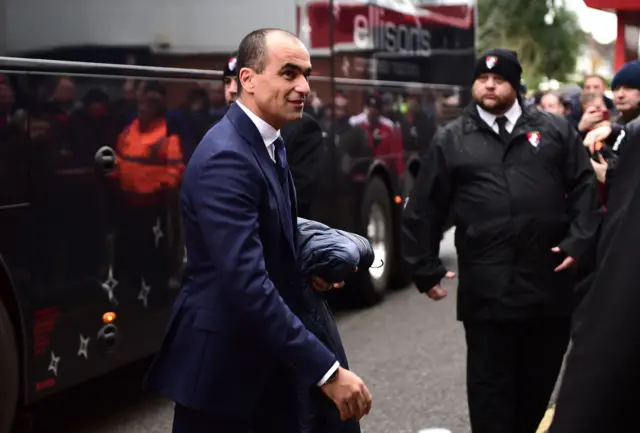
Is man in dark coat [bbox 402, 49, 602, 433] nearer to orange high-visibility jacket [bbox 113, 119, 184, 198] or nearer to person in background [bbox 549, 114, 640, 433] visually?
orange high-visibility jacket [bbox 113, 119, 184, 198]

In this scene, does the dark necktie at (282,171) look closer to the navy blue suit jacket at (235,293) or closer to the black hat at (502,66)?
the navy blue suit jacket at (235,293)

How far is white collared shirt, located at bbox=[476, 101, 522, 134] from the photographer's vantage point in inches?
191

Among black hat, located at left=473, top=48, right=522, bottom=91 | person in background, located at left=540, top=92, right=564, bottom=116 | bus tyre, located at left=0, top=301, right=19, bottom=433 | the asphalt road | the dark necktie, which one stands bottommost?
the asphalt road

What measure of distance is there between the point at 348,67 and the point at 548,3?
4577 centimetres

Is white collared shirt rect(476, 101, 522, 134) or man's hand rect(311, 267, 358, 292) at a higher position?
white collared shirt rect(476, 101, 522, 134)

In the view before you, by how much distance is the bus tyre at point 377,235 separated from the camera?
10.0m

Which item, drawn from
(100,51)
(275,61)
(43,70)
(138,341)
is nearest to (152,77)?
(100,51)

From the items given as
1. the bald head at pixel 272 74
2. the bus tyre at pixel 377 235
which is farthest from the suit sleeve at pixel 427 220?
the bus tyre at pixel 377 235

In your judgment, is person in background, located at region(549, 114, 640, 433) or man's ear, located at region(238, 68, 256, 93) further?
man's ear, located at region(238, 68, 256, 93)

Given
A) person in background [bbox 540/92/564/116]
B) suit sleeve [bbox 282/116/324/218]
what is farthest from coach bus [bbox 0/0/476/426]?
person in background [bbox 540/92/564/116]

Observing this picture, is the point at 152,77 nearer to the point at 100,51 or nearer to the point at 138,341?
the point at 100,51

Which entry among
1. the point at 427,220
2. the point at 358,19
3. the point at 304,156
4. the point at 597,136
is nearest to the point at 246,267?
the point at 427,220

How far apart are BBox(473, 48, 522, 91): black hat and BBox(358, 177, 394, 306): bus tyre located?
489cm

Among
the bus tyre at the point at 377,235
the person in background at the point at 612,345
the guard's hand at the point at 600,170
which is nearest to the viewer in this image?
the person in background at the point at 612,345
